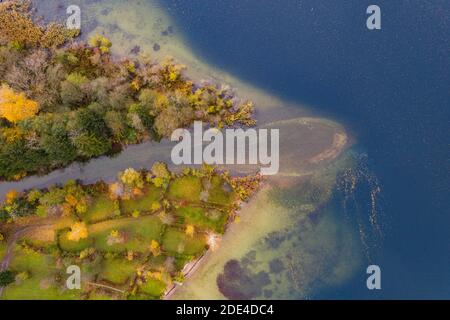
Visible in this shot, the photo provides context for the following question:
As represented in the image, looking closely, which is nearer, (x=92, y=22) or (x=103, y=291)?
(x=103, y=291)

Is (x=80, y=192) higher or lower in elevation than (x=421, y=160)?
lower

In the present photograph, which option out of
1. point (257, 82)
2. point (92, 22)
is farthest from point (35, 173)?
point (257, 82)

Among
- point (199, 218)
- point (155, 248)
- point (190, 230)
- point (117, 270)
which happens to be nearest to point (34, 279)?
point (117, 270)

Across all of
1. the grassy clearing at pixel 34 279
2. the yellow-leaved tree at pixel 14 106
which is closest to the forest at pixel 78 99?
the yellow-leaved tree at pixel 14 106

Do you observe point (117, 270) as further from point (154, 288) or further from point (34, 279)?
point (34, 279)

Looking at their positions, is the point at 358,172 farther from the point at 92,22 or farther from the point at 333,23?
the point at 92,22

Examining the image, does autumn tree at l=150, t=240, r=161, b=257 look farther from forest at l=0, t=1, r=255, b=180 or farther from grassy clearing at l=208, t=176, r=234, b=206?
forest at l=0, t=1, r=255, b=180

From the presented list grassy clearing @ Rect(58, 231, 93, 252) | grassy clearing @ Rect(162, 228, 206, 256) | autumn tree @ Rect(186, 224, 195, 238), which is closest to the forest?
grassy clearing @ Rect(58, 231, 93, 252)
